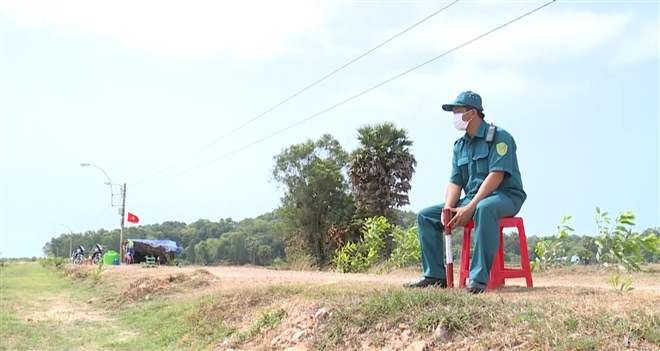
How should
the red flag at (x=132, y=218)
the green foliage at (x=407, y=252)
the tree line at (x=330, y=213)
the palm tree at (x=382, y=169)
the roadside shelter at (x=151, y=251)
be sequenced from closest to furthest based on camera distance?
the green foliage at (x=407, y=252), the tree line at (x=330, y=213), the palm tree at (x=382, y=169), the roadside shelter at (x=151, y=251), the red flag at (x=132, y=218)

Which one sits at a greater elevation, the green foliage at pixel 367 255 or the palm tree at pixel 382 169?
the palm tree at pixel 382 169

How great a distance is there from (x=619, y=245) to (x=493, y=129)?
4053 millimetres

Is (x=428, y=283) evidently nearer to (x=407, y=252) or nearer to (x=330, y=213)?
(x=407, y=252)

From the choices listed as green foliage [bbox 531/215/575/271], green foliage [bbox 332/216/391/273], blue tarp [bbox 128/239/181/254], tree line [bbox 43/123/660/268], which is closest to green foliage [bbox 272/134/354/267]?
tree line [bbox 43/123/660/268]

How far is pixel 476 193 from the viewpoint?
4.99 meters

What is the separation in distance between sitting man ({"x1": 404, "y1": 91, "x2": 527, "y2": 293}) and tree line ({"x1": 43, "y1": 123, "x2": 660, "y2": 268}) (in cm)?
82

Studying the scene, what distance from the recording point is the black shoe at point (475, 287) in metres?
4.45

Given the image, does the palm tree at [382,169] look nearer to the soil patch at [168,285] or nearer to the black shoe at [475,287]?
the soil patch at [168,285]

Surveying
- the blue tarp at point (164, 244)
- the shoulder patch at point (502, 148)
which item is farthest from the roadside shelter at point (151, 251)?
the shoulder patch at point (502, 148)

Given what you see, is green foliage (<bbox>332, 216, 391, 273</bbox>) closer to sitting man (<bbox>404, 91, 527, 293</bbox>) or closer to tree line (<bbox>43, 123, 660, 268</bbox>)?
tree line (<bbox>43, 123, 660, 268</bbox>)

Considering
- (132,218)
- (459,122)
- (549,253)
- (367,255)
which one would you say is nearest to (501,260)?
(459,122)

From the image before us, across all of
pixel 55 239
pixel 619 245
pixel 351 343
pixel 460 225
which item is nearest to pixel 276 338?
pixel 351 343

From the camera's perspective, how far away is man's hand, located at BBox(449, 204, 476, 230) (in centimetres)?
478

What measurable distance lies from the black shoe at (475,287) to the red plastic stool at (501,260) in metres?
0.36
